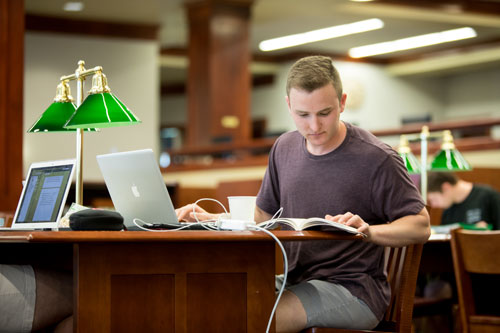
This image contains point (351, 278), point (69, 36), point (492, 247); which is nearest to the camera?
point (351, 278)

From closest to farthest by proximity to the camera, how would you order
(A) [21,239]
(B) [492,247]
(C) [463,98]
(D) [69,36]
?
(A) [21,239]
(B) [492,247]
(D) [69,36]
(C) [463,98]

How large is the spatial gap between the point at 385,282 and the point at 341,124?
52cm

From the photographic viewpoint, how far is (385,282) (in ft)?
7.59

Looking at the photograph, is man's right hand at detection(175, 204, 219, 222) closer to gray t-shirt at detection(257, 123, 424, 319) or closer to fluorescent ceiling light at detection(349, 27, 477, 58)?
gray t-shirt at detection(257, 123, 424, 319)

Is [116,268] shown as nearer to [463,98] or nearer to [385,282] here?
[385,282]

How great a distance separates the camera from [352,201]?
2271 millimetres

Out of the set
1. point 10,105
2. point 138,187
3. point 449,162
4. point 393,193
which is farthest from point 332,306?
point 10,105

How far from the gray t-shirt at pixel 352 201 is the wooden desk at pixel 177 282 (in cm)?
40

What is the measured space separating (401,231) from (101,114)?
3.14ft

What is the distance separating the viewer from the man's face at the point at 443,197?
4.77 m

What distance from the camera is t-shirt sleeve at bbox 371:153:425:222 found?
218cm

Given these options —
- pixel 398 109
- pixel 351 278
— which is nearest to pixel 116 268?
pixel 351 278

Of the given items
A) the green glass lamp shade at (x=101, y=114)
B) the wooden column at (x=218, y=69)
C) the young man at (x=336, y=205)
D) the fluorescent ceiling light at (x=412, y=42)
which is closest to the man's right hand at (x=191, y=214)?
the young man at (x=336, y=205)

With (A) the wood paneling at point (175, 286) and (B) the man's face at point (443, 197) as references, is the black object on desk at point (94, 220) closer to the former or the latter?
(A) the wood paneling at point (175, 286)
